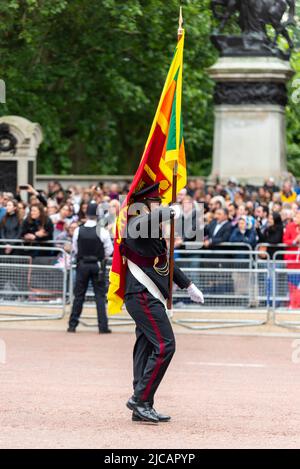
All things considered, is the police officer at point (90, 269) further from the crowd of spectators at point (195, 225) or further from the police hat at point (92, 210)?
the crowd of spectators at point (195, 225)

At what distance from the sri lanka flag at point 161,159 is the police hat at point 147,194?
0.05 metres

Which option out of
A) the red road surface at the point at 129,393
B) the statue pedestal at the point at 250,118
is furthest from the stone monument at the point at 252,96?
the red road surface at the point at 129,393

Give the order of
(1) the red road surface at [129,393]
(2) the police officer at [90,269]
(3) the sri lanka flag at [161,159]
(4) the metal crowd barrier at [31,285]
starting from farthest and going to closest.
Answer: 1. (4) the metal crowd barrier at [31,285]
2. (2) the police officer at [90,269]
3. (3) the sri lanka flag at [161,159]
4. (1) the red road surface at [129,393]

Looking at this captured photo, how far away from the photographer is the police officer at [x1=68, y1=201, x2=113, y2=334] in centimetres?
1877

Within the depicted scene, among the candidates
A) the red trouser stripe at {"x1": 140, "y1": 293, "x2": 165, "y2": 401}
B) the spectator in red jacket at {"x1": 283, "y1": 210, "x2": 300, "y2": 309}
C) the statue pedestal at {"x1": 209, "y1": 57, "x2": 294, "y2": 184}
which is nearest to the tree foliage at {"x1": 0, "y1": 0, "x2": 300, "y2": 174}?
the statue pedestal at {"x1": 209, "y1": 57, "x2": 294, "y2": 184}

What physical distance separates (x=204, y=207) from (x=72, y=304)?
13.4ft

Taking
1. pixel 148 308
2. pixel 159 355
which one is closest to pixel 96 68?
pixel 148 308

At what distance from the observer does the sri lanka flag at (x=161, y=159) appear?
1143cm

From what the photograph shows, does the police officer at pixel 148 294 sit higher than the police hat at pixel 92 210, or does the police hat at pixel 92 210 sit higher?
the police hat at pixel 92 210

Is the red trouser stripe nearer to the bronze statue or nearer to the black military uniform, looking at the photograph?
the black military uniform
